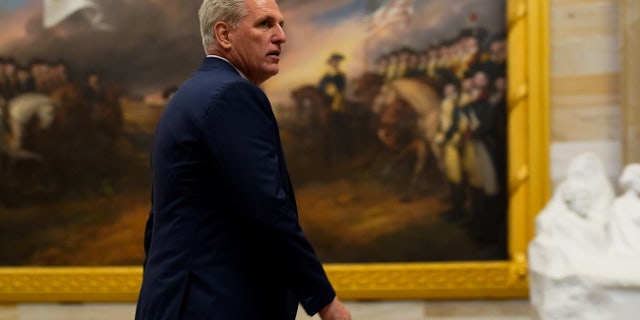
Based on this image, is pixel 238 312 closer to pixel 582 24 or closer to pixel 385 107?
pixel 385 107

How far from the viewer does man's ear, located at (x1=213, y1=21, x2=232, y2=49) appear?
9.63ft

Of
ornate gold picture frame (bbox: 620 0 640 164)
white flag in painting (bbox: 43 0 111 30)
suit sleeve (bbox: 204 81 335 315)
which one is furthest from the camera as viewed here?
white flag in painting (bbox: 43 0 111 30)

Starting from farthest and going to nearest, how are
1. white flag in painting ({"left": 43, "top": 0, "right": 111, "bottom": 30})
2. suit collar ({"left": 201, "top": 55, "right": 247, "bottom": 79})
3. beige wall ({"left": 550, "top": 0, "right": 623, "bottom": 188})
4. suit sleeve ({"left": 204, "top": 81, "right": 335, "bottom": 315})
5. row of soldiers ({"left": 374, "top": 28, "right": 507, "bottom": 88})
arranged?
white flag in painting ({"left": 43, "top": 0, "right": 111, "bottom": 30}) < row of soldiers ({"left": 374, "top": 28, "right": 507, "bottom": 88}) < beige wall ({"left": 550, "top": 0, "right": 623, "bottom": 188}) < suit collar ({"left": 201, "top": 55, "right": 247, "bottom": 79}) < suit sleeve ({"left": 204, "top": 81, "right": 335, "bottom": 315})

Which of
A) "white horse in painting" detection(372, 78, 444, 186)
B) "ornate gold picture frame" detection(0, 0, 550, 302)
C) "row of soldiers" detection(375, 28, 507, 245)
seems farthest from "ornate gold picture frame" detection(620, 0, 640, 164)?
"white horse in painting" detection(372, 78, 444, 186)

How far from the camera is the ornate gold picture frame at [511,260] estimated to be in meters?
6.70

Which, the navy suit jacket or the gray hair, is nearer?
the navy suit jacket

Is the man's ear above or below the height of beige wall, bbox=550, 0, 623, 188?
above

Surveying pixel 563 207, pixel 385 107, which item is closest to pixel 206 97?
pixel 563 207

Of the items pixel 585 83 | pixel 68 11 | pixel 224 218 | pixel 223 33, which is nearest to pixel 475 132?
pixel 585 83

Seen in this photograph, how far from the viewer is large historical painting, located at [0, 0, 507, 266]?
6898mm

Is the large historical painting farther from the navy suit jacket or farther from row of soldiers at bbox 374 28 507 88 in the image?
the navy suit jacket

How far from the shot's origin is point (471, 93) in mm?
6879

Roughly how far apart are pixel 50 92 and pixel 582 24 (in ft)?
14.0

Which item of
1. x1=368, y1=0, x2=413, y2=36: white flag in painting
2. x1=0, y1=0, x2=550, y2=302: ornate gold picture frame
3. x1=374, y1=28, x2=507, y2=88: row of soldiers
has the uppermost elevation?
x1=368, y1=0, x2=413, y2=36: white flag in painting
